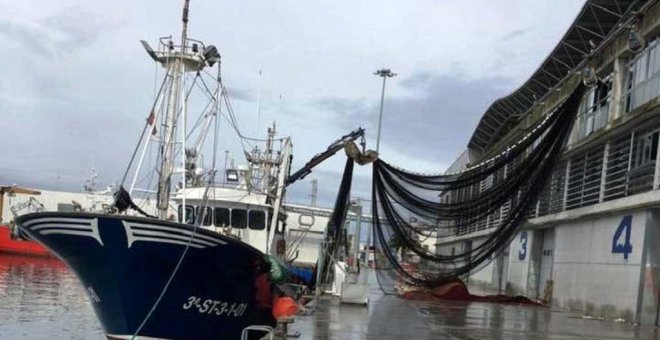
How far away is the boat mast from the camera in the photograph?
1319cm

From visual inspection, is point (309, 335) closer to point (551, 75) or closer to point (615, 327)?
point (615, 327)

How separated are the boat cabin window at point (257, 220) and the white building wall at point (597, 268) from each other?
30.3 ft

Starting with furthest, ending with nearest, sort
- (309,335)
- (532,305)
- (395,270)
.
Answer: (532,305) → (395,270) → (309,335)

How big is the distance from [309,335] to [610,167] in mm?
11963

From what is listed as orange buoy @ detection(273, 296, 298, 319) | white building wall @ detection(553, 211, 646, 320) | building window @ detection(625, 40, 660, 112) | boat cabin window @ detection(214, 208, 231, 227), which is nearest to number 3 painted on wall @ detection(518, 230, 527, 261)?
white building wall @ detection(553, 211, 646, 320)

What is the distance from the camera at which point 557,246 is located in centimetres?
2516

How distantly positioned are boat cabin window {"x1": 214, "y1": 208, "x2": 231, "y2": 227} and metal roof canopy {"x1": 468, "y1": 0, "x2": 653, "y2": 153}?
43.6 ft

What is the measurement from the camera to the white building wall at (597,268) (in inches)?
706

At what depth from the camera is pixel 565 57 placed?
28.2 meters

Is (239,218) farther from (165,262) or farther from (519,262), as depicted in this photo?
(519,262)

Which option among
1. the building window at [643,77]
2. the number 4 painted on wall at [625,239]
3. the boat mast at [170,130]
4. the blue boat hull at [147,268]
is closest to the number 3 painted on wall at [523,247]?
the number 4 painted on wall at [625,239]

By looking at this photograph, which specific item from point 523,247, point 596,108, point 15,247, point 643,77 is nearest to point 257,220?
point 643,77

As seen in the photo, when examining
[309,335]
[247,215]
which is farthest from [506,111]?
[309,335]

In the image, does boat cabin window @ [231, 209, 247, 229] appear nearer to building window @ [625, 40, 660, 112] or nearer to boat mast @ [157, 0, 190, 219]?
boat mast @ [157, 0, 190, 219]
